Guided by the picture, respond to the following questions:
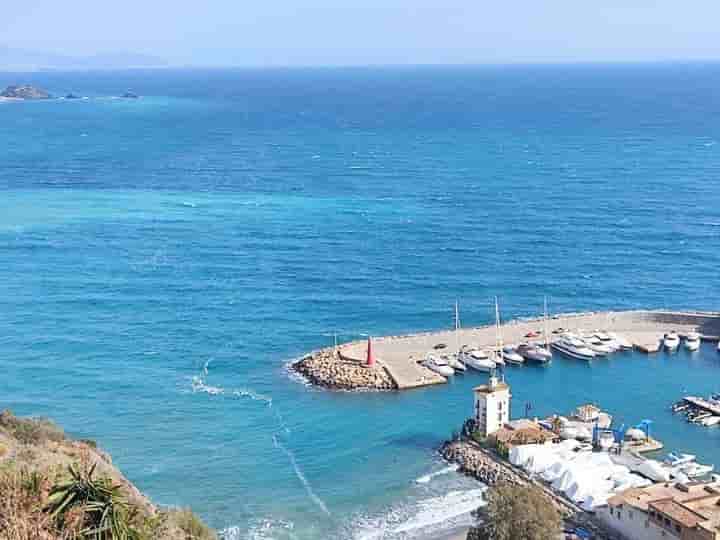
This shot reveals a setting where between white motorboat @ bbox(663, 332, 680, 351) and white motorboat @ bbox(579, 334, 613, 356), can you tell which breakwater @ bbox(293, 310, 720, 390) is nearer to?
white motorboat @ bbox(663, 332, 680, 351)

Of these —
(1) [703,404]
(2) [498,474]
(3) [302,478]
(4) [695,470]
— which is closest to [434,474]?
(2) [498,474]

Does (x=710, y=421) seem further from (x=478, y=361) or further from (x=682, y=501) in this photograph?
(x=682, y=501)

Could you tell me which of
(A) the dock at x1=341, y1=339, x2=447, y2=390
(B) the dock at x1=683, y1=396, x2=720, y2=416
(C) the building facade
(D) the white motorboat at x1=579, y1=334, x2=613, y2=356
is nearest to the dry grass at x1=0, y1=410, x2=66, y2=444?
(C) the building facade

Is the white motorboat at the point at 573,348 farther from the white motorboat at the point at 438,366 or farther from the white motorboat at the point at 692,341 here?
the white motorboat at the point at 438,366

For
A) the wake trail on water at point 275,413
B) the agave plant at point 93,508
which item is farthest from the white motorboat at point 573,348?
the agave plant at point 93,508

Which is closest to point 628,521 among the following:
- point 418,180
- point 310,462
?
point 310,462
